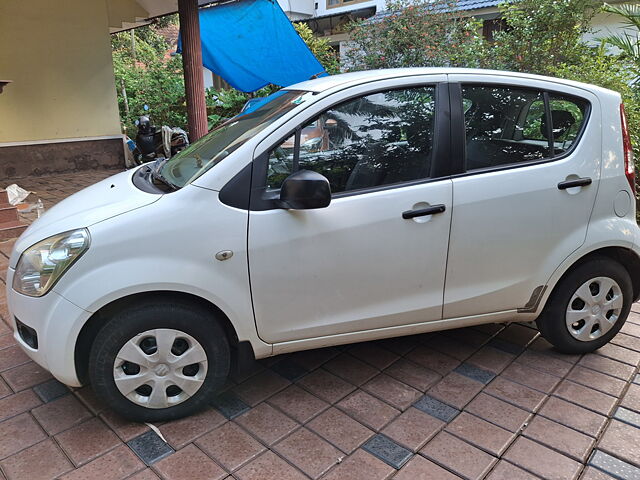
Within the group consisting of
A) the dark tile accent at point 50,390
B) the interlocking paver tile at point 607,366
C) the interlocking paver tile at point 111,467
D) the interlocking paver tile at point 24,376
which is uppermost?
the interlocking paver tile at point 24,376

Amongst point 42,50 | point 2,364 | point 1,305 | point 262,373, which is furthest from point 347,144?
point 42,50

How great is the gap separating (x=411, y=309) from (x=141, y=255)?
56.0 inches

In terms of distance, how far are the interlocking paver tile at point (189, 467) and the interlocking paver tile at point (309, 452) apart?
0.98 feet

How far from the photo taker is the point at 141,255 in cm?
225

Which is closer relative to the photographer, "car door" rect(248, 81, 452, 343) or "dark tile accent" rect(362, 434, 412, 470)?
"dark tile accent" rect(362, 434, 412, 470)

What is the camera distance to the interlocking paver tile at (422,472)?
2.16 meters

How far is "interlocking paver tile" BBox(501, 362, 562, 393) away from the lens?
9.24ft

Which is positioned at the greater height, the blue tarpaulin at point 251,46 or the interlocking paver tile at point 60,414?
the blue tarpaulin at point 251,46

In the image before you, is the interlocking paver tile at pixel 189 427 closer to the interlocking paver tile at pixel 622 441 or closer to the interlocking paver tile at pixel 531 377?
the interlocking paver tile at pixel 531 377

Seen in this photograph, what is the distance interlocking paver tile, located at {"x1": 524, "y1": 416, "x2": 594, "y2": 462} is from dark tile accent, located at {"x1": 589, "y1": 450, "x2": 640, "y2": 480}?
1.6 inches

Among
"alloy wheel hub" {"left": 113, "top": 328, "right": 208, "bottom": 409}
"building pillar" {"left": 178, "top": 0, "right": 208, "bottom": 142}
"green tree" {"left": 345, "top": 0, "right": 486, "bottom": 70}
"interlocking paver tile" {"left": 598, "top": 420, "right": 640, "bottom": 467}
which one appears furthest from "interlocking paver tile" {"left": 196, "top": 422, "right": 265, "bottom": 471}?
"green tree" {"left": 345, "top": 0, "right": 486, "bottom": 70}

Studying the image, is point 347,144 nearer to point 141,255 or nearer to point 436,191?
point 436,191

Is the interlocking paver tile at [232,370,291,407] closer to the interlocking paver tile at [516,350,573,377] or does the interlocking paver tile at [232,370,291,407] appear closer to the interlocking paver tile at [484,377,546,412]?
the interlocking paver tile at [484,377,546,412]

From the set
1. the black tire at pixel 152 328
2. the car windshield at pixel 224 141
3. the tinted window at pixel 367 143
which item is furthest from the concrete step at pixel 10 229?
the tinted window at pixel 367 143
